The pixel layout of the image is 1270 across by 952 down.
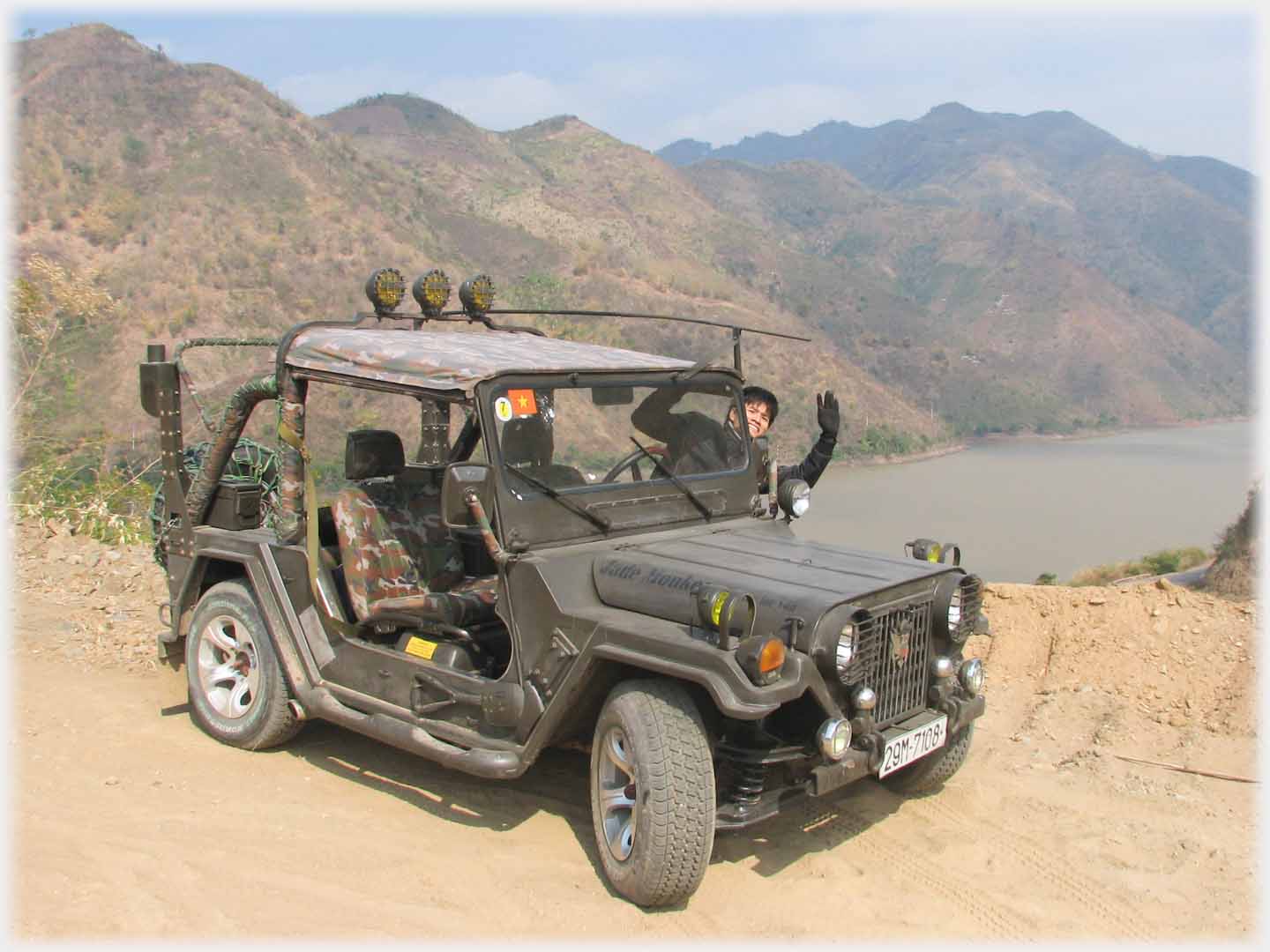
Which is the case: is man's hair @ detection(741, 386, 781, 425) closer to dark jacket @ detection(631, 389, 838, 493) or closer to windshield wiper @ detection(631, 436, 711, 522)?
dark jacket @ detection(631, 389, 838, 493)

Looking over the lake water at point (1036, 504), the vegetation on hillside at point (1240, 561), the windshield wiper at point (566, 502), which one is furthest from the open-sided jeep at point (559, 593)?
the lake water at point (1036, 504)

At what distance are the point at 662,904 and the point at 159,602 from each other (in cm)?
540

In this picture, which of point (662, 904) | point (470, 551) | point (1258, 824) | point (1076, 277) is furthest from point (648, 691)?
point (1076, 277)

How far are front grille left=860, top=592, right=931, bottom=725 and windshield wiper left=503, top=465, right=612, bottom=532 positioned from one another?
4.28ft

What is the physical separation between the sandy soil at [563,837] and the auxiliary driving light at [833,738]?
25.7 inches

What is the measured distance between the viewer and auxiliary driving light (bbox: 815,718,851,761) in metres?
4.08

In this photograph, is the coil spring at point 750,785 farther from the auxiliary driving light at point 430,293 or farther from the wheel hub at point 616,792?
the auxiliary driving light at point 430,293

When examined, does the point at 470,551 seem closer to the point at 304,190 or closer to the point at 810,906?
the point at 810,906

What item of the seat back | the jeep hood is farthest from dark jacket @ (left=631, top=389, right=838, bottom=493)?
the seat back

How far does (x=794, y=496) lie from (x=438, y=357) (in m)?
1.96

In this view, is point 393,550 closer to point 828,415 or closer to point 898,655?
point 898,655

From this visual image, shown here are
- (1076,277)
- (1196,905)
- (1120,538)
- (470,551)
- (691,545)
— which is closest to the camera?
(1196,905)

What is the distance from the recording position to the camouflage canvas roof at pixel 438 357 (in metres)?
4.85

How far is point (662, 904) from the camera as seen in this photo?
13.6ft
